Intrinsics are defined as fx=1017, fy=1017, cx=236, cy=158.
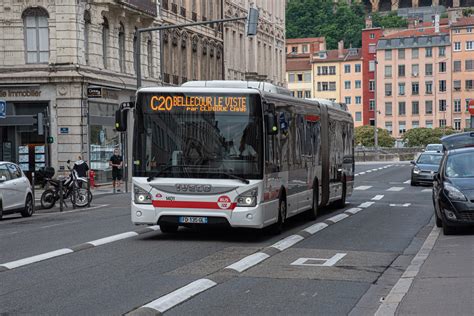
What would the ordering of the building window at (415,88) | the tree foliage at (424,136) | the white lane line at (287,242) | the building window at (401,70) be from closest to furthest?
the white lane line at (287,242)
the tree foliage at (424,136)
the building window at (415,88)
the building window at (401,70)

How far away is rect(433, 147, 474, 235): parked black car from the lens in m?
17.5

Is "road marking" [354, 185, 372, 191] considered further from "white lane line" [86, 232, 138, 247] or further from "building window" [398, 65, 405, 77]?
"building window" [398, 65, 405, 77]

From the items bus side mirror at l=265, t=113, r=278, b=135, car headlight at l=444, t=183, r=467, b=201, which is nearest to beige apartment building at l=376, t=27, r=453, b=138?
car headlight at l=444, t=183, r=467, b=201

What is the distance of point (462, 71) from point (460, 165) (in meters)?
131

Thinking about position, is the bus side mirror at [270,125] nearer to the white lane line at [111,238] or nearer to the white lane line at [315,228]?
the white lane line at [315,228]

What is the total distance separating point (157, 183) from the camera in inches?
676

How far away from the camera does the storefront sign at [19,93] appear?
4241 cm

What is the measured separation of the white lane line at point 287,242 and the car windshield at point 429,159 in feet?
85.8

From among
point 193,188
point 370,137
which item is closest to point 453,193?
point 193,188

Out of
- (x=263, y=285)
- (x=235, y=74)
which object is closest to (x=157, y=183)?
(x=263, y=285)

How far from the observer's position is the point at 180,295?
11.0 metres

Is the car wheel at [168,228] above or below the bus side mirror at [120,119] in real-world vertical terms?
below

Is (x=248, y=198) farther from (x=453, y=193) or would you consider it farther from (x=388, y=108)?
(x=388, y=108)

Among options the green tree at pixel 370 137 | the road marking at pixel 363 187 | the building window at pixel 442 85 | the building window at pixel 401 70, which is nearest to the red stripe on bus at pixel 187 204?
the road marking at pixel 363 187
